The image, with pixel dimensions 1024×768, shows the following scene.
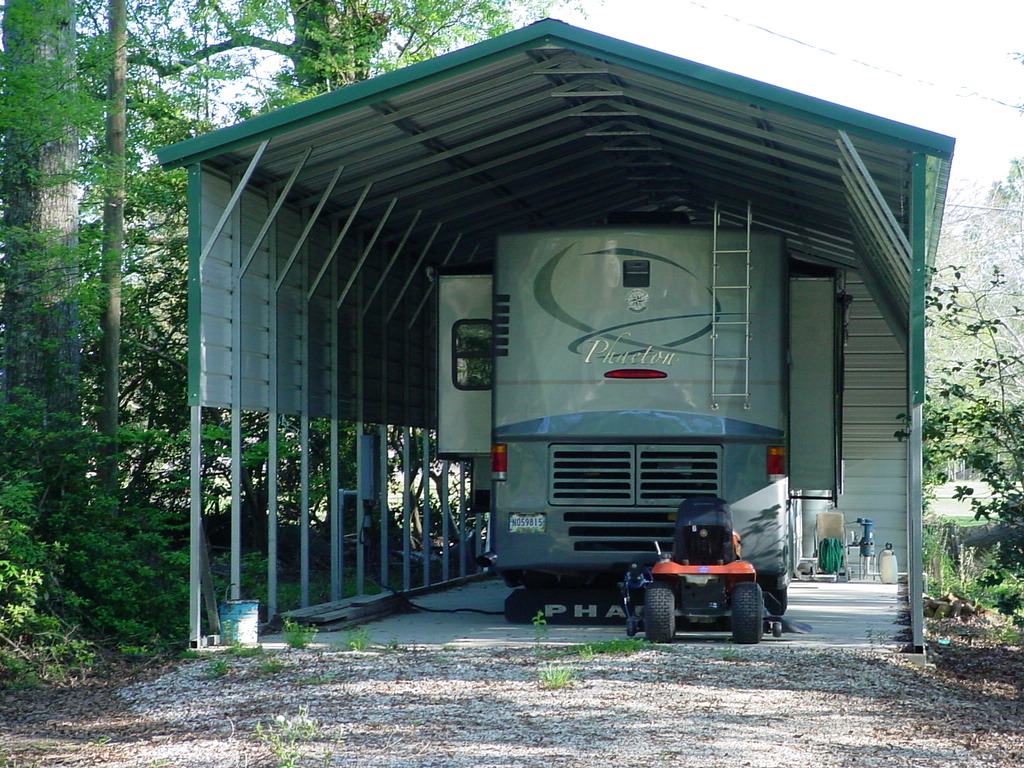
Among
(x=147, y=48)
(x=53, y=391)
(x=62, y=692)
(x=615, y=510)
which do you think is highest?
(x=147, y=48)

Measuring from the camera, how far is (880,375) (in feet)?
58.2

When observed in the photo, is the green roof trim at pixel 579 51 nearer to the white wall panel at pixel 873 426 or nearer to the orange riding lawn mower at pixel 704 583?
the orange riding lawn mower at pixel 704 583

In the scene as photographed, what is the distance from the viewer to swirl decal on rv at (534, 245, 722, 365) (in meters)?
10.8

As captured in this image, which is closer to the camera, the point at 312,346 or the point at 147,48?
the point at 312,346

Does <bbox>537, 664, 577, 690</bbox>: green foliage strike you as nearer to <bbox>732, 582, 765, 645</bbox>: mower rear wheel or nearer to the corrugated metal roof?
<bbox>732, 582, 765, 645</bbox>: mower rear wheel

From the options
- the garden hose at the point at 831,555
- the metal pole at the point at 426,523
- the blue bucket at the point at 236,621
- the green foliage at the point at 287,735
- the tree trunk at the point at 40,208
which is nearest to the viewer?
the green foliage at the point at 287,735

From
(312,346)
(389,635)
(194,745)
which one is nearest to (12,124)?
(312,346)

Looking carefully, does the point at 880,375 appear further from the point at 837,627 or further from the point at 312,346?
the point at 312,346

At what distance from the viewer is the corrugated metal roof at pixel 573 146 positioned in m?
9.23

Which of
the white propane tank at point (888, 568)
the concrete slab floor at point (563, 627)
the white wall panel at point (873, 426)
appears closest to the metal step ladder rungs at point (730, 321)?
the concrete slab floor at point (563, 627)

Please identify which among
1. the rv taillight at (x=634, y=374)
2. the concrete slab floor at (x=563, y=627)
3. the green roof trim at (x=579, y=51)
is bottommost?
the concrete slab floor at (x=563, y=627)

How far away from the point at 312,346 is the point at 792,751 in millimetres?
7432

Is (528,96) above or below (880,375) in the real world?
above

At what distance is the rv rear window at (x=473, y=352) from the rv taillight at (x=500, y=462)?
4.21ft
